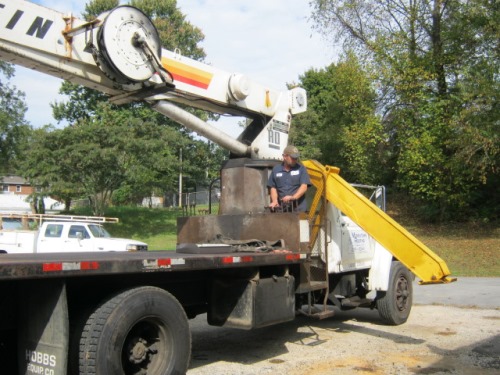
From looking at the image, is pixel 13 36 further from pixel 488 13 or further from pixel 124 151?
pixel 124 151

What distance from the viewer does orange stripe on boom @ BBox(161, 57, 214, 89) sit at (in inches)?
265

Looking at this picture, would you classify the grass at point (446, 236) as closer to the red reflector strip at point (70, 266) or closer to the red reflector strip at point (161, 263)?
the red reflector strip at point (161, 263)

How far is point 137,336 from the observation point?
4.67 m

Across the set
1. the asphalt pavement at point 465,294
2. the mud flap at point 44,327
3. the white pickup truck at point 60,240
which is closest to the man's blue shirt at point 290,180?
the mud flap at point 44,327

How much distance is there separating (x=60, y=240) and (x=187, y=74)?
11070 millimetres

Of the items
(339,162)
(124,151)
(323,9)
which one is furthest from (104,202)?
(323,9)

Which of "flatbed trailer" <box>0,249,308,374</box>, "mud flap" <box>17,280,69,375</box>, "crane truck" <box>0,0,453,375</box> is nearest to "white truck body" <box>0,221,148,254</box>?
"crane truck" <box>0,0,453,375</box>

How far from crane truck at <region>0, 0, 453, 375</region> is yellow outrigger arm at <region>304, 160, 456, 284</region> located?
0.05 ft

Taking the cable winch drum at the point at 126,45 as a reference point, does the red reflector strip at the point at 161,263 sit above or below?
below

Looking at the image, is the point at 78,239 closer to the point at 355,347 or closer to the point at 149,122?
the point at 355,347

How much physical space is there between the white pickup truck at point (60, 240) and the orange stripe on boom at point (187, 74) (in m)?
9.66

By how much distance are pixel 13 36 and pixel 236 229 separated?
348cm

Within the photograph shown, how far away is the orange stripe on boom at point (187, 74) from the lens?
6.73 metres

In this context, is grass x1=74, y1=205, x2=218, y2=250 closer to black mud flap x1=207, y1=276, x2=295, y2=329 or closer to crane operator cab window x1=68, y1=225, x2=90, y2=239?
crane operator cab window x1=68, y1=225, x2=90, y2=239
